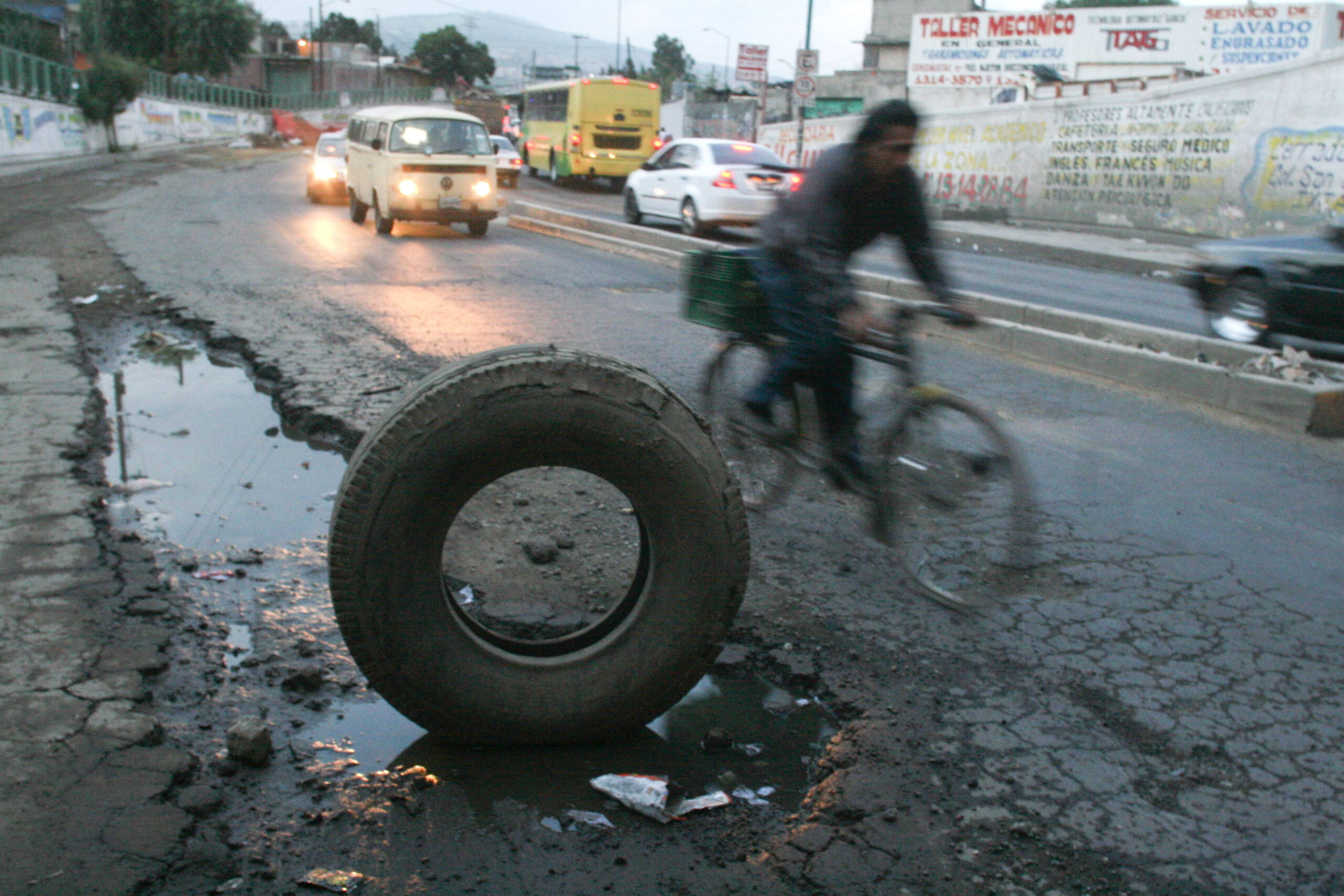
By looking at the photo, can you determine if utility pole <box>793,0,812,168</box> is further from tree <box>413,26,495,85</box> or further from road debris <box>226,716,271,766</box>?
tree <box>413,26,495,85</box>

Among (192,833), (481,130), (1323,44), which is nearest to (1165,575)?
(192,833)

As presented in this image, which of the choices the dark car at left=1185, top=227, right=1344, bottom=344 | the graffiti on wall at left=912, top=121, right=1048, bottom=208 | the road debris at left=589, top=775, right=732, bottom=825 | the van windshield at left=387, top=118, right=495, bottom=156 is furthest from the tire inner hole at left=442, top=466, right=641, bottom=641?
the graffiti on wall at left=912, top=121, right=1048, bottom=208

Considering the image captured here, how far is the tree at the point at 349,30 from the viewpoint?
438ft

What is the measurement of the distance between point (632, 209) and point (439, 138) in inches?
188

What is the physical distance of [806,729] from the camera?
10.6 feet

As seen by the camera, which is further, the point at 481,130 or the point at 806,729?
the point at 481,130

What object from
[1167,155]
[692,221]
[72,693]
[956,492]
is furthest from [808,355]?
[1167,155]

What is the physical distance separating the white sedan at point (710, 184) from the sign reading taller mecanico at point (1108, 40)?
21.6 metres

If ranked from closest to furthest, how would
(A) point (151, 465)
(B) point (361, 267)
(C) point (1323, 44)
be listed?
(A) point (151, 465), (B) point (361, 267), (C) point (1323, 44)

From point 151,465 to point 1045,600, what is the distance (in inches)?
176

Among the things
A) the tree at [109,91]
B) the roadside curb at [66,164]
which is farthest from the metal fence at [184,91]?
the roadside curb at [66,164]

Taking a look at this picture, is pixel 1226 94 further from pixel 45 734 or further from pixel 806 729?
pixel 45 734

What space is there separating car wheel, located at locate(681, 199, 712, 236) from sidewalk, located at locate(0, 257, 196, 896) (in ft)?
46.3

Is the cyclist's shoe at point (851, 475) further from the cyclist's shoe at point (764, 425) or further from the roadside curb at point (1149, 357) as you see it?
the roadside curb at point (1149, 357)
